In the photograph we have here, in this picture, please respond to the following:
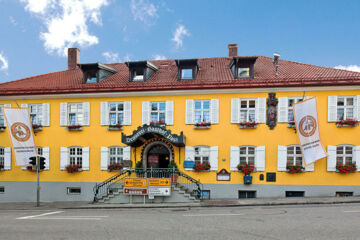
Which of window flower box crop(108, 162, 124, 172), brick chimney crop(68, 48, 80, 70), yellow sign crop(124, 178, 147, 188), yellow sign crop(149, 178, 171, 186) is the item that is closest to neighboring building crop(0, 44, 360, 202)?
window flower box crop(108, 162, 124, 172)

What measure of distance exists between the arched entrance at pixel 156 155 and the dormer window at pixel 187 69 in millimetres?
4507

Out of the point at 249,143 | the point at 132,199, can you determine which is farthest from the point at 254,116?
the point at 132,199

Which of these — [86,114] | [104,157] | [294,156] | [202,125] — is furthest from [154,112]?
[294,156]

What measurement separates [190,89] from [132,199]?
7074 millimetres

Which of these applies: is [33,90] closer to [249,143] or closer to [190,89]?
[190,89]

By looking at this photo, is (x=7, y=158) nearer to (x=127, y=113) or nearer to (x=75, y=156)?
(x=75, y=156)

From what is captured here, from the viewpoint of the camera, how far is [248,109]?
59.8ft

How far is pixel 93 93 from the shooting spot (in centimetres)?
1972

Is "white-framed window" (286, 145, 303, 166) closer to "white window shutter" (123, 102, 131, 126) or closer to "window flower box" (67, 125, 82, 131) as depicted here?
"white window shutter" (123, 102, 131, 126)

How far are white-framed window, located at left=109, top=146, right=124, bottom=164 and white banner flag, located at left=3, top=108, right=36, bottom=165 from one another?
187 inches

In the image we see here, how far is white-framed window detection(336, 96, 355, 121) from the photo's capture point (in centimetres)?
1727

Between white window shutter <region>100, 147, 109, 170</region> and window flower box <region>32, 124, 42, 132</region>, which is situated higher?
window flower box <region>32, 124, 42, 132</region>

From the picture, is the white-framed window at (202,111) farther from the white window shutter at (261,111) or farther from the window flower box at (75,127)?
the window flower box at (75,127)

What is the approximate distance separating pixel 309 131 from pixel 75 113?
46.0 ft
